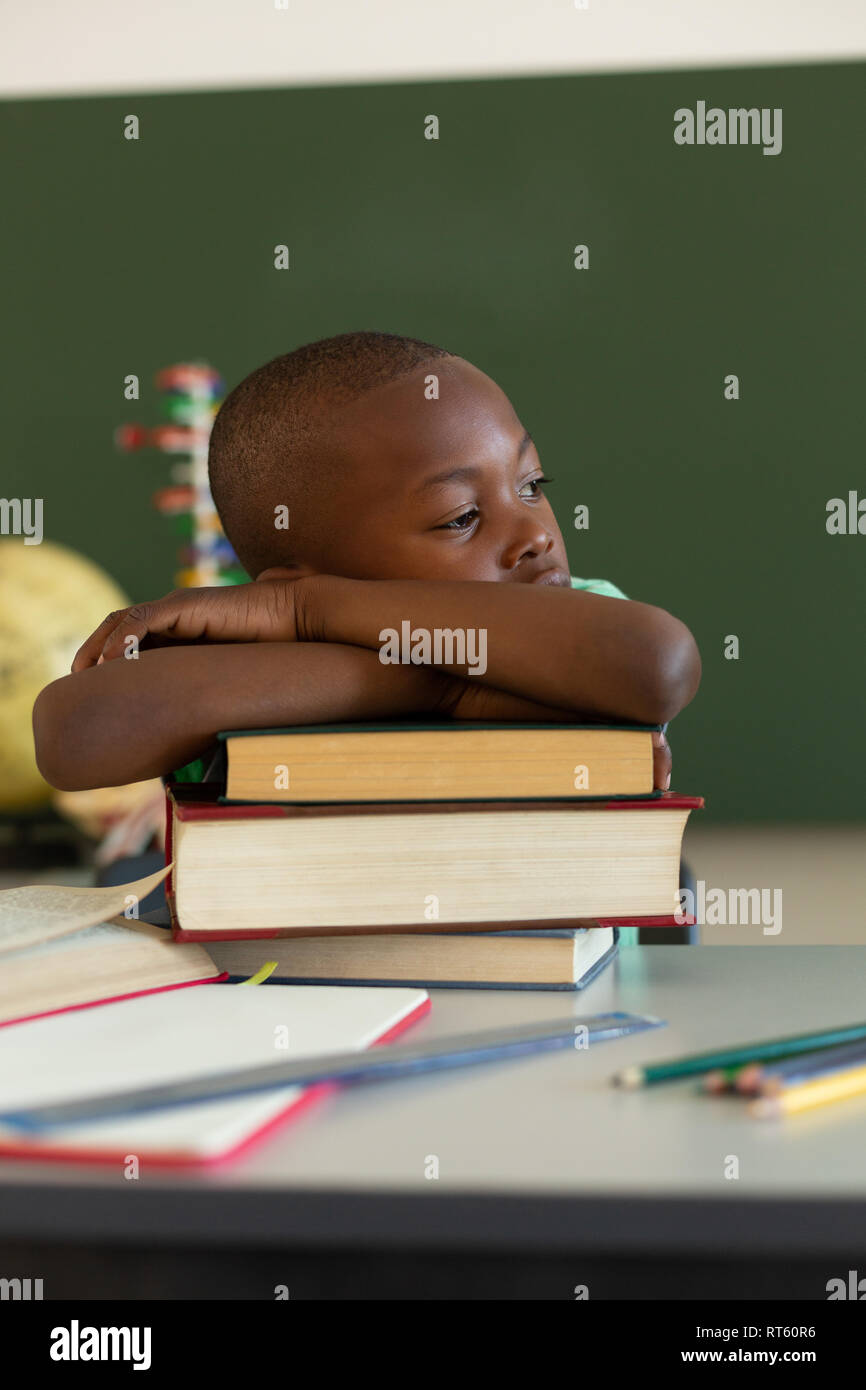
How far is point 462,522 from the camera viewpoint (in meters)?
0.81

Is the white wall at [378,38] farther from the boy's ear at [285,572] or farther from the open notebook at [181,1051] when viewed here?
the open notebook at [181,1051]

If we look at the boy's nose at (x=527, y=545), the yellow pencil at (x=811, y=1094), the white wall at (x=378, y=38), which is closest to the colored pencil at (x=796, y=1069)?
the yellow pencil at (x=811, y=1094)

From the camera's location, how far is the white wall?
3090 millimetres

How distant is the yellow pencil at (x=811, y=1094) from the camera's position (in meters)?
0.42

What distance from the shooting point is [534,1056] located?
495 millimetres

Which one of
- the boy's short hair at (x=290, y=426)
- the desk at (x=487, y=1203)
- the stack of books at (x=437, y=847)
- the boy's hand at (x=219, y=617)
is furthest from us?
the boy's short hair at (x=290, y=426)

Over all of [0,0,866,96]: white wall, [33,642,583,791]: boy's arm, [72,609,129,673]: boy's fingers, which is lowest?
[33,642,583,791]: boy's arm

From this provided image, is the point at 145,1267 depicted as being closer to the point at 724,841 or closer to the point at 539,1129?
the point at 539,1129

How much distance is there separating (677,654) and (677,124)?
9.54ft

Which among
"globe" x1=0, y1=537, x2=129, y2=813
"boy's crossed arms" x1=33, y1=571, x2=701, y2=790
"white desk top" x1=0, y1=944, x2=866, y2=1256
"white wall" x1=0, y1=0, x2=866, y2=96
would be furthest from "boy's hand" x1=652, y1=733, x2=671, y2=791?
"white wall" x1=0, y1=0, x2=866, y2=96

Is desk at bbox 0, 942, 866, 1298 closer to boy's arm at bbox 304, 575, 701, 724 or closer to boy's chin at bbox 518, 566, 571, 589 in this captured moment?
boy's arm at bbox 304, 575, 701, 724

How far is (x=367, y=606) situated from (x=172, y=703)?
0.12 meters

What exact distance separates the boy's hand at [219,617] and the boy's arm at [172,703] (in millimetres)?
40

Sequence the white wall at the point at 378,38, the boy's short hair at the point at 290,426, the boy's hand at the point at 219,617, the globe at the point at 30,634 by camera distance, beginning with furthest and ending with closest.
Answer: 1. the white wall at the point at 378,38
2. the globe at the point at 30,634
3. the boy's short hair at the point at 290,426
4. the boy's hand at the point at 219,617
